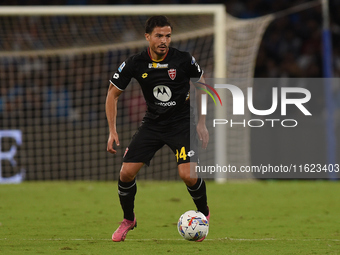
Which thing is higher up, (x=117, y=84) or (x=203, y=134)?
(x=117, y=84)

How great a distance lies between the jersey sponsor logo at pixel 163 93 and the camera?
5.57 m

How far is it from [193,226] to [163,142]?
0.79 metres

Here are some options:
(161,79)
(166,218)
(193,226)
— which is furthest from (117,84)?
(166,218)

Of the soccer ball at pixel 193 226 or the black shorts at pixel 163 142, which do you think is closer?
the soccer ball at pixel 193 226

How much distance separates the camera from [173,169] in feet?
38.4

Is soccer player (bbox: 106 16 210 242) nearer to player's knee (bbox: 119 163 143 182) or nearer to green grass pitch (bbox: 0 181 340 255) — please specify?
player's knee (bbox: 119 163 143 182)

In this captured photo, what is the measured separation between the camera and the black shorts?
18.2 ft

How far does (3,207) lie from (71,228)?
2.05 m

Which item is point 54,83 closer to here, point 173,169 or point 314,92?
point 173,169

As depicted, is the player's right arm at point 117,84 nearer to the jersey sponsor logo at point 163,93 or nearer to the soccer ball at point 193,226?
the jersey sponsor logo at point 163,93

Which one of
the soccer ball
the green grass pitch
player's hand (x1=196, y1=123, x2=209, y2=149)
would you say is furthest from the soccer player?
the green grass pitch

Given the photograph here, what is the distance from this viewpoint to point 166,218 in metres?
7.18

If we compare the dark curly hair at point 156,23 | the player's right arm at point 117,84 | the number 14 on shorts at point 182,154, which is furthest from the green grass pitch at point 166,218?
the dark curly hair at point 156,23

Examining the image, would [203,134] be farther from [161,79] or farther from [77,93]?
[77,93]
